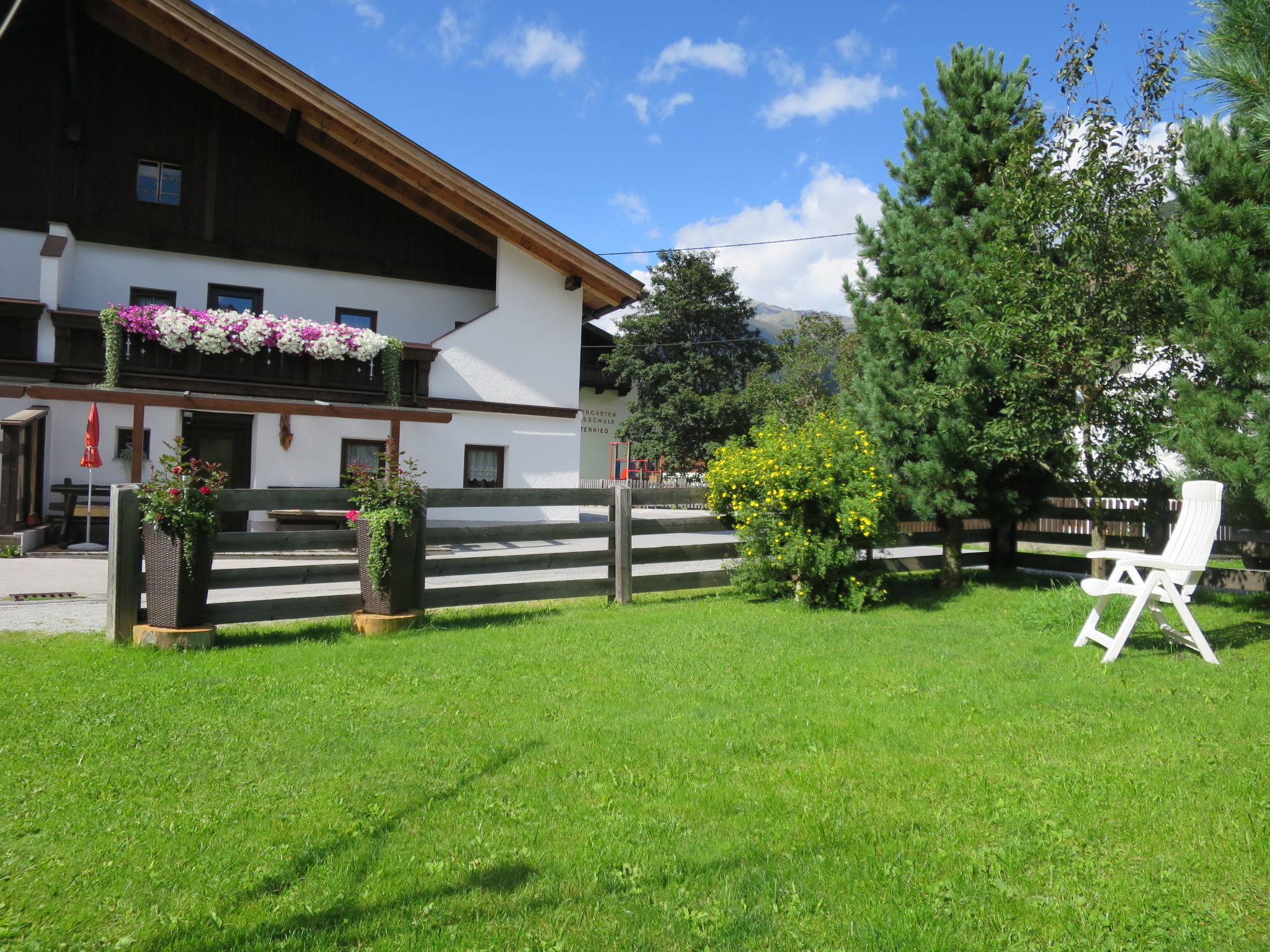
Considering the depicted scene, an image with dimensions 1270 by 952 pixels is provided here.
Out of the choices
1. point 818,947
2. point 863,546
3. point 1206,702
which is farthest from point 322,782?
point 863,546

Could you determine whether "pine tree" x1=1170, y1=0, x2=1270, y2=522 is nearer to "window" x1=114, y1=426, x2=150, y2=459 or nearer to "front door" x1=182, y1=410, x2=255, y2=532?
"front door" x1=182, y1=410, x2=255, y2=532

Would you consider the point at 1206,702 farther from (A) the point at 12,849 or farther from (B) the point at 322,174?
(B) the point at 322,174

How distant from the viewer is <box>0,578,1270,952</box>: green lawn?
8.97 feet

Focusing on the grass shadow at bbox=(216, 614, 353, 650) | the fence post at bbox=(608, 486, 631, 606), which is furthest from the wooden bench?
the fence post at bbox=(608, 486, 631, 606)

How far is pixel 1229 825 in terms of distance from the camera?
346cm

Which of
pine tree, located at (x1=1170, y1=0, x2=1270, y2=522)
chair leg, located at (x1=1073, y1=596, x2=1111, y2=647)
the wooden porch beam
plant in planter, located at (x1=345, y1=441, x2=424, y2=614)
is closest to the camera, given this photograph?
chair leg, located at (x1=1073, y1=596, x2=1111, y2=647)

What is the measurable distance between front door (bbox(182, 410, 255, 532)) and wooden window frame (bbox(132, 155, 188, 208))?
14.6ft

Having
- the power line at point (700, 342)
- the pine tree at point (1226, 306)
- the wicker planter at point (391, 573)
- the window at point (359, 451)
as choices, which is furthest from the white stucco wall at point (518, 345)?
the power line at point (700, 342)

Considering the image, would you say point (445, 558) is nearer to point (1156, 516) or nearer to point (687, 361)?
point (1156, 516)

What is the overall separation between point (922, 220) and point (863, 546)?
14.3ft

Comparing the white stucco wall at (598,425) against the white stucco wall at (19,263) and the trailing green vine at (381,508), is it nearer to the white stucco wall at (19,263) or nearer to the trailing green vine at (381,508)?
the white stucco wall at (19,263)

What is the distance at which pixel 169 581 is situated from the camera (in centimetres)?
650

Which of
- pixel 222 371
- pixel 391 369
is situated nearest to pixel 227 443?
pixel 222 371

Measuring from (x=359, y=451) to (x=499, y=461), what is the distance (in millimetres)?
3072
